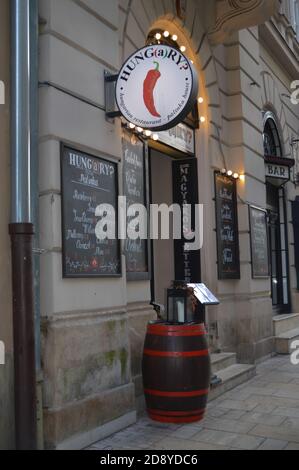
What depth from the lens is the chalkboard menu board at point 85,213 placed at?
194 inches

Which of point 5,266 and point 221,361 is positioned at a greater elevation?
point 5,266

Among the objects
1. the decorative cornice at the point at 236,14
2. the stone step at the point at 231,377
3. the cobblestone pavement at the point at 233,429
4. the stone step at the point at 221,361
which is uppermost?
the decorative cornice at the point at 236,14

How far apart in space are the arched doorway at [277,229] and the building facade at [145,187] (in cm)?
4

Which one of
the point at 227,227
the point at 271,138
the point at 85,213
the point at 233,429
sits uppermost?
the point at 271,138

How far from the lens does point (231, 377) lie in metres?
7.17

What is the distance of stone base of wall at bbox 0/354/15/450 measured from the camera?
4352 mm

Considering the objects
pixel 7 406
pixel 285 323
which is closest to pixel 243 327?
pixel 285 323

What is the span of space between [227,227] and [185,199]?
0.96m

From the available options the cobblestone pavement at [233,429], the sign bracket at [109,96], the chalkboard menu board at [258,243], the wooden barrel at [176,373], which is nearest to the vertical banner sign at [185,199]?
the chalkboard menu board at [258,243]

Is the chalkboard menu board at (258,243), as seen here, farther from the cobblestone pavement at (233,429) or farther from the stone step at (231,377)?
the cobblestone pavement at (233,429)

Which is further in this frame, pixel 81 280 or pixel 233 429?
pixel 233 429

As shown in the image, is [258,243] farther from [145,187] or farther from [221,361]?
[145,187]
